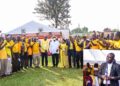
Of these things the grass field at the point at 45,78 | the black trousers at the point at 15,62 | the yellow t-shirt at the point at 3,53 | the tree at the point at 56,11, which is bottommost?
the grass field at the point at 45,78

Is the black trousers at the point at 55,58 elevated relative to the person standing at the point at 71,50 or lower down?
lower down

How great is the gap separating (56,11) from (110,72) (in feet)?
209

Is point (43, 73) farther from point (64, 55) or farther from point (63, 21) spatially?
point (63, 21)

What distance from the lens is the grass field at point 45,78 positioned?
15797 mm

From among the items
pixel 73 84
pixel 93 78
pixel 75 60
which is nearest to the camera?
pixel 93 78

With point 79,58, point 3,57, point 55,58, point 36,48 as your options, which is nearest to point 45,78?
point 3,57

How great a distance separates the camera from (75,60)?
68.8 feet

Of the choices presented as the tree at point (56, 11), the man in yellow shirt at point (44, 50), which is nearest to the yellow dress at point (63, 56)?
the man in yellow shirt at point (44, 50)

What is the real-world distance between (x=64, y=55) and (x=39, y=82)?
5.41 metres

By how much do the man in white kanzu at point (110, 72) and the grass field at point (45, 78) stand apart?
5143 millimetres

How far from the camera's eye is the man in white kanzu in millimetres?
10180

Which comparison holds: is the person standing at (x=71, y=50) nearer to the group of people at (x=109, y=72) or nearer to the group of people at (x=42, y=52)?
the group of people at (x=42, y=52)

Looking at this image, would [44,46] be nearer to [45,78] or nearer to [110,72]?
[45,78]

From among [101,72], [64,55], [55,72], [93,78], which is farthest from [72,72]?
[101,72]
